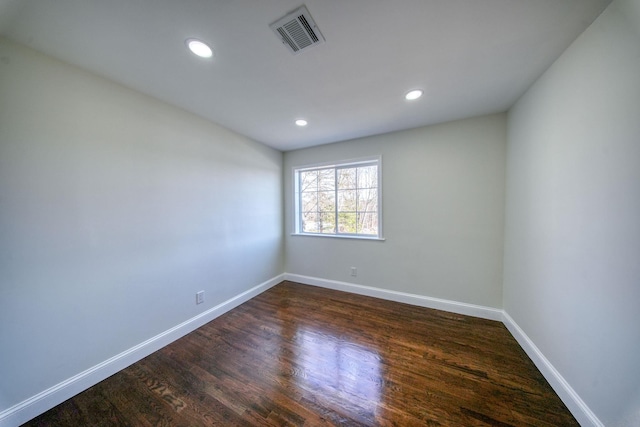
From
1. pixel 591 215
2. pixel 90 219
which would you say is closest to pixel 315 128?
pixel 90 219

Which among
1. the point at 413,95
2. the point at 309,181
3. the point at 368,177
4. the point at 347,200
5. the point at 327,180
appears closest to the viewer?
the point at 413,95

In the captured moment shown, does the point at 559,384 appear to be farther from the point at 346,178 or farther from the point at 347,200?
the point at 346,178

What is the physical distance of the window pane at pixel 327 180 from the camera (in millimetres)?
3352

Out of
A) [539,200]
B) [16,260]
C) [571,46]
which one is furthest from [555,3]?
[16,260]

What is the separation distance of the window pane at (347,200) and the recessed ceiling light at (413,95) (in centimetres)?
148

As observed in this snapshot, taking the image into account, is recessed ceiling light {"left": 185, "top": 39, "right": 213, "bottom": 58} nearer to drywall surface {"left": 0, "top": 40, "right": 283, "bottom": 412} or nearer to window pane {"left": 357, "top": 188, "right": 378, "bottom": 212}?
drywall surface {"left": 0, "top": 40, "right": 283, "bottom": 412}

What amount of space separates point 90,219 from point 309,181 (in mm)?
2640

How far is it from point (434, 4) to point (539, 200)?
1682 mm

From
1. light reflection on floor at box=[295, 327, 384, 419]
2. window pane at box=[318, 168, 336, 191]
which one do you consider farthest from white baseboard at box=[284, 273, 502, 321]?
window pane at box=[318, 168, 336, 191]

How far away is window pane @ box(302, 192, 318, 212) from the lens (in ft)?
11.6

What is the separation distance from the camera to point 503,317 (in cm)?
226

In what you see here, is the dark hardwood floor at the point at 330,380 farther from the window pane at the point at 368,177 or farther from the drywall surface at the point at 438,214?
the window pane at the point at 368,177

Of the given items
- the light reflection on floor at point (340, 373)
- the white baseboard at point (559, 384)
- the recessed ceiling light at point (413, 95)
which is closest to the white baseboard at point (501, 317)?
the white baseboard at point (559, 384)

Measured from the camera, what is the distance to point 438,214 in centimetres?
258
